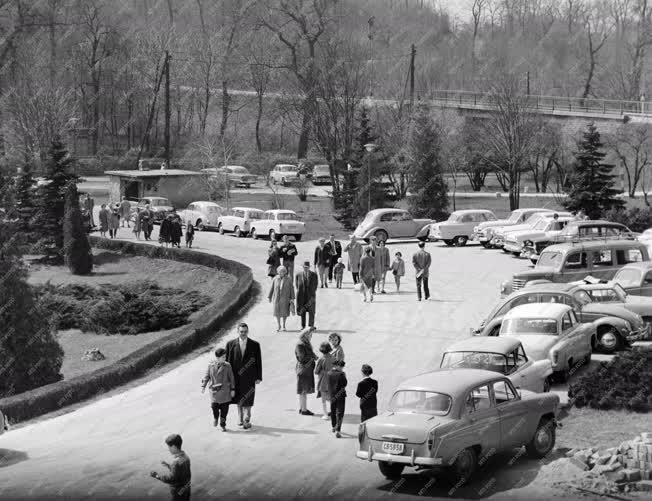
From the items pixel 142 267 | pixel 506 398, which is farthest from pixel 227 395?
pixel 142 267

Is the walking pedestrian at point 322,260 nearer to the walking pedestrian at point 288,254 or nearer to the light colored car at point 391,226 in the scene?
the walking pedestrian at point 288,254

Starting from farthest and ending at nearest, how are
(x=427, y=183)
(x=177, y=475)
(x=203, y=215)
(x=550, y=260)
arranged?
(x=427, y=183) < (x=203, y=215) < (x=550, y=260) < (x=177, y=475)

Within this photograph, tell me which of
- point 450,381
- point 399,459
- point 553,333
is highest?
point 450,381

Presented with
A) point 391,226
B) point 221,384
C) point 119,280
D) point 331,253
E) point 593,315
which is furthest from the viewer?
point 391,226

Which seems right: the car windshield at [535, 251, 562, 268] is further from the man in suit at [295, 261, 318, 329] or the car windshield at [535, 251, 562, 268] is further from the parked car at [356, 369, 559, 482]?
the parked car at [356, 369, 559, 482]

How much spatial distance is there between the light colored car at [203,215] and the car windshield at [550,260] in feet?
73.9

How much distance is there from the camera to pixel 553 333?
19.2 m

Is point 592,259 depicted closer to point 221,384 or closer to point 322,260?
point 322,260

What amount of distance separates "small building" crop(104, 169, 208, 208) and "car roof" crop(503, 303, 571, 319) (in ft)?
120

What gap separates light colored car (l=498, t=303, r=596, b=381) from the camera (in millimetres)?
18594

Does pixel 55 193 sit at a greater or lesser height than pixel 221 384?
greater

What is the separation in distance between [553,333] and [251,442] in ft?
21.0

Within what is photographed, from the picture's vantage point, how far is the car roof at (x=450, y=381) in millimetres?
13523

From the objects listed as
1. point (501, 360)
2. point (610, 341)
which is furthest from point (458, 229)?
point (501, 360)
